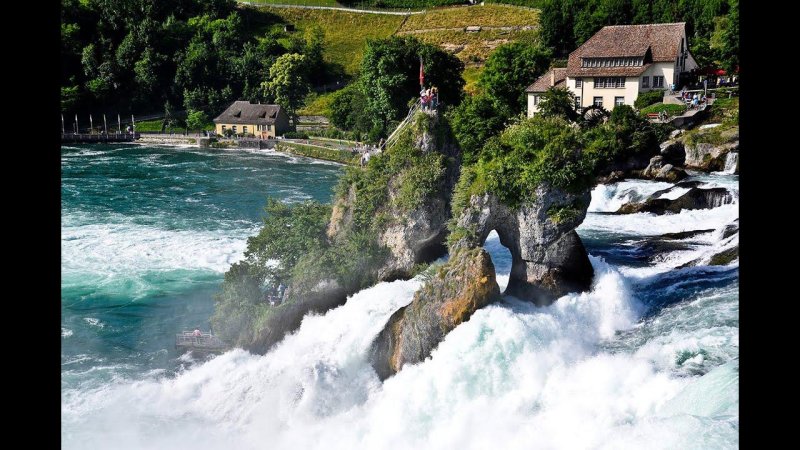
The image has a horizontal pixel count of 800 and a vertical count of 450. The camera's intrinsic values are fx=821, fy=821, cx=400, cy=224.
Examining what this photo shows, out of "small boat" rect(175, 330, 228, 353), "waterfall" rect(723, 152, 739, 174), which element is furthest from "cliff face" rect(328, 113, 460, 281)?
"waterfall" rect(723, 152, 739, 174)

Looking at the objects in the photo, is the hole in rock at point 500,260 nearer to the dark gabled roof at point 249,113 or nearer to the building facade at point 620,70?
the building facade at point 620,70

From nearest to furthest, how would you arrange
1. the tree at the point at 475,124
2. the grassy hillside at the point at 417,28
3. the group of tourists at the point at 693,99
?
the tree at the point at 475,124 → the group of tourists at the point at 693,99 → the grassy hillside at the point at 417,28

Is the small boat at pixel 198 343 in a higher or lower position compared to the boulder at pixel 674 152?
lower

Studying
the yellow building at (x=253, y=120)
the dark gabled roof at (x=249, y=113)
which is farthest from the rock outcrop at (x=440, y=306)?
the dark gabled roof at (x=249, y=113)

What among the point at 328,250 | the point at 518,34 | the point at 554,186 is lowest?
the point at 328,250

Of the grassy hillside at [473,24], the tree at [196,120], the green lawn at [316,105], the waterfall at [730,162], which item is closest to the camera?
the waterfall at [730,162]

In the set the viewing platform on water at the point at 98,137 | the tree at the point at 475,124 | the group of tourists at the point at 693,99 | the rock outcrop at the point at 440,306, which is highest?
the group of tourists at the point at 693,99

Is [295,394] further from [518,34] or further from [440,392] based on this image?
[518,34]
